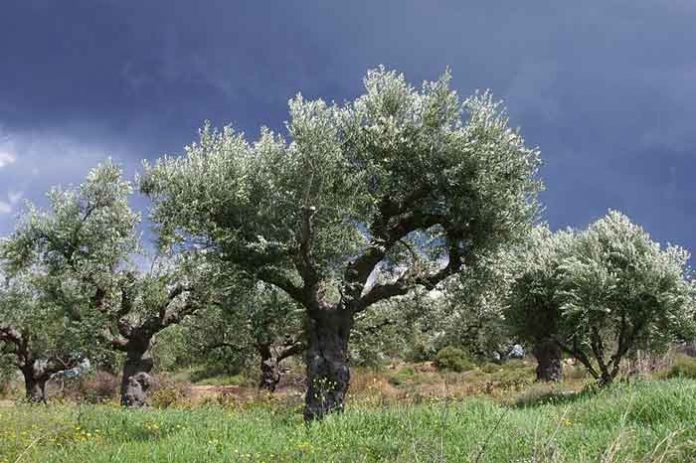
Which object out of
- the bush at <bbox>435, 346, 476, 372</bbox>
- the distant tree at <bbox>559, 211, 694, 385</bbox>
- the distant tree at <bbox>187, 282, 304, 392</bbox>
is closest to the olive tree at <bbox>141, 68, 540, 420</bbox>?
the distant tree at <bbox>187, 282, 304, 392</bbox>

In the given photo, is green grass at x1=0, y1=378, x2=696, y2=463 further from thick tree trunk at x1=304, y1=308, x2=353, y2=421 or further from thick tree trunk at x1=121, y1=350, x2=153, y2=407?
thick tree trunk at x1=121, y1=350, x2=153, y2=407

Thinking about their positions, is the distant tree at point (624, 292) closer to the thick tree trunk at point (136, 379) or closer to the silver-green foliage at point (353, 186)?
the silver-green foliage at point (353, 186)

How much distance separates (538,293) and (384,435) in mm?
15828

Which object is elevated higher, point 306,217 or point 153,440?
point 306,217

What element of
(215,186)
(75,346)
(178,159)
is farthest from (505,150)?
(75,346)

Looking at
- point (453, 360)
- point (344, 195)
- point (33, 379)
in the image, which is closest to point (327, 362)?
point (344, 195)

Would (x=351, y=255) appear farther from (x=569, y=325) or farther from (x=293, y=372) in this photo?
(x=293, y=372)

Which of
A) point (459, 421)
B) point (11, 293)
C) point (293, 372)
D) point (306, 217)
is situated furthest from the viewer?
point (293, 372)

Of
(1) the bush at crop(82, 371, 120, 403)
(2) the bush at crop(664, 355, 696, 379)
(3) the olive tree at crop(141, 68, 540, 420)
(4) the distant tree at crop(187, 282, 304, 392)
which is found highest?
(3) the olive tree at crop(141, 68, 540, 420)

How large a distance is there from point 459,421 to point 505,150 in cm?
816

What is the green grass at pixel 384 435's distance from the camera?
9.65 meters

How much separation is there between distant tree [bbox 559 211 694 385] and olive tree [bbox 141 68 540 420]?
6301 millimetres

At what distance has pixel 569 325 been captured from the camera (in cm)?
2470

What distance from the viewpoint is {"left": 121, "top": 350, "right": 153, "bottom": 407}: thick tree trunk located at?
84.4ft
